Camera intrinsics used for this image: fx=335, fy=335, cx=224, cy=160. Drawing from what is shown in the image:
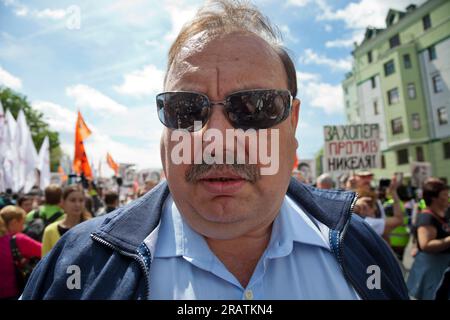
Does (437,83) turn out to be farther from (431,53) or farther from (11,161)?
(11,161)

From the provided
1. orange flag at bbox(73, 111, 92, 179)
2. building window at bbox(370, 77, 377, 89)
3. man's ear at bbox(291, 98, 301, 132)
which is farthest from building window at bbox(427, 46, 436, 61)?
man's ear at bbox(291, 98, 301, 132)

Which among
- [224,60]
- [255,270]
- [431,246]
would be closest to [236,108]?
[224,60]

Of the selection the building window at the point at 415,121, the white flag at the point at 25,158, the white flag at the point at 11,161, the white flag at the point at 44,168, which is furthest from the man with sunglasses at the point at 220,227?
the building window at the point at 415,121

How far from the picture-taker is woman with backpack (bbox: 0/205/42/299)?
3.25 meters

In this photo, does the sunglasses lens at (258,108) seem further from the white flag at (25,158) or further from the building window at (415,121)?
the building window at (415,121)

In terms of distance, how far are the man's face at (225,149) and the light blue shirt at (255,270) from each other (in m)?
0.10

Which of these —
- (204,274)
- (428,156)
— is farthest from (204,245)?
(428,156)

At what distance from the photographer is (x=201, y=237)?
135cm

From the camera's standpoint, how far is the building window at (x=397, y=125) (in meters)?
26.8

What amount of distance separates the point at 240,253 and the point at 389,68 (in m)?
29.8

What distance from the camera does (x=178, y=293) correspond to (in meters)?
1.23
